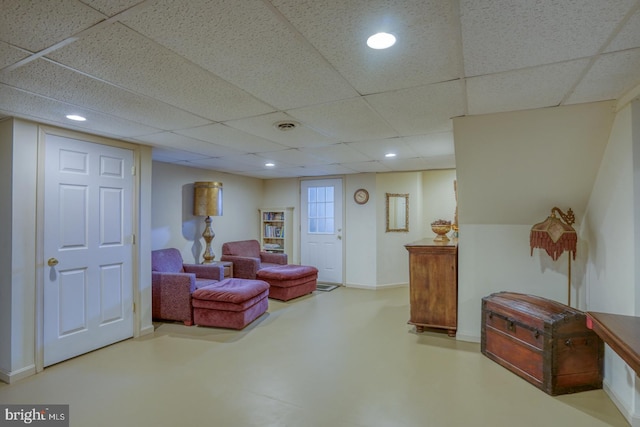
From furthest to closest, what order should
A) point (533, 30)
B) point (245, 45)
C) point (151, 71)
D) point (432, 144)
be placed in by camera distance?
point (432, 144), point (151, 71), point (245, 45), point (533, 30)

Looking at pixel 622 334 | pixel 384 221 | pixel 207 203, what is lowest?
pixel 622 334

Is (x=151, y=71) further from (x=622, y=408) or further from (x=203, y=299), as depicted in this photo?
(x=622, y=408)

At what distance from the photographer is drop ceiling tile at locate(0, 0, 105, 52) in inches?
46.9

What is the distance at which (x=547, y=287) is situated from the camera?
9.71 feet

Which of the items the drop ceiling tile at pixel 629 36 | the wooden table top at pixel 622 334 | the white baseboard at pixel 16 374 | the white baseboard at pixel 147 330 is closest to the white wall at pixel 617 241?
the wooden table top at pixel 622 334

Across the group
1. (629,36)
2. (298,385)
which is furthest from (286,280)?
(629,36)

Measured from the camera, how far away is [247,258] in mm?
5238

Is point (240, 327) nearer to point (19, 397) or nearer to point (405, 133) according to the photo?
point (19, 397)

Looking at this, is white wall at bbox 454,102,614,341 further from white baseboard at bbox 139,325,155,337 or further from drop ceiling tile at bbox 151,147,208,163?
white baseboard at bbox 139,325,155,337

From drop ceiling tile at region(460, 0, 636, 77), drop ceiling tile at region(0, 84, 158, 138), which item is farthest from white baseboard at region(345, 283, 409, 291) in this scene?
drop ceiling tile at region(460, 0, 636, 77)

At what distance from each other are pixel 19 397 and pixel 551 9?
3891 millimetres

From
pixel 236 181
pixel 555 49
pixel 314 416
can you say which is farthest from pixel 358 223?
pixel 555 49

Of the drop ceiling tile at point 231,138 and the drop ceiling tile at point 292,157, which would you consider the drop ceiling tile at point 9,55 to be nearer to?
the drop ceiling tile at point 231,138

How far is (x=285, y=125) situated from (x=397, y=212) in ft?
12.1
